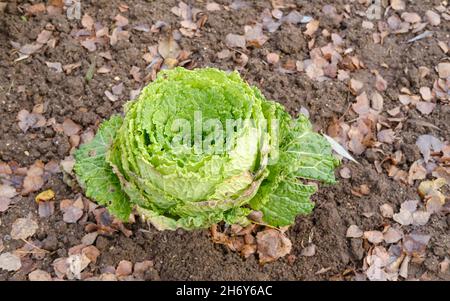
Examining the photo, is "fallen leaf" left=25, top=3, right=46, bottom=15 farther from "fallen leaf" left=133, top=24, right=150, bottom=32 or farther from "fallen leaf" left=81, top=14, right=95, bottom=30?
"fallen leaf" left=133, top=24, right=150, bottom=32

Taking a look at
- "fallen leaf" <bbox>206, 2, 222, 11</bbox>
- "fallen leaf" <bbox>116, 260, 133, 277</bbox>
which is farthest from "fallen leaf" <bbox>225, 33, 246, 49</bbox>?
"fallen leaf" <bbox>116, 260, 133, 277</bbox>

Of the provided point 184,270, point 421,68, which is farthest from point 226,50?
point 184,270

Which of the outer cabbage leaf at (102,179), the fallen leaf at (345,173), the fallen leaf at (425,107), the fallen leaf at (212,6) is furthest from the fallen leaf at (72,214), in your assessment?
the fallen leaf at (425,107)

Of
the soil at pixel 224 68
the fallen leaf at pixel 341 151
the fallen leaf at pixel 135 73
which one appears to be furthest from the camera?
the fallen leaf at pixel 135 73

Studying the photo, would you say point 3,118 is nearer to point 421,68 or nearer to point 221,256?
point 221,256

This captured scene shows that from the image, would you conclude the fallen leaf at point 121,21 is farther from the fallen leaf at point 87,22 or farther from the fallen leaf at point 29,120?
the fallen leaf at point 29,120

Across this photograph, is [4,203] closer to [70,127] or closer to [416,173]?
[70,127]
